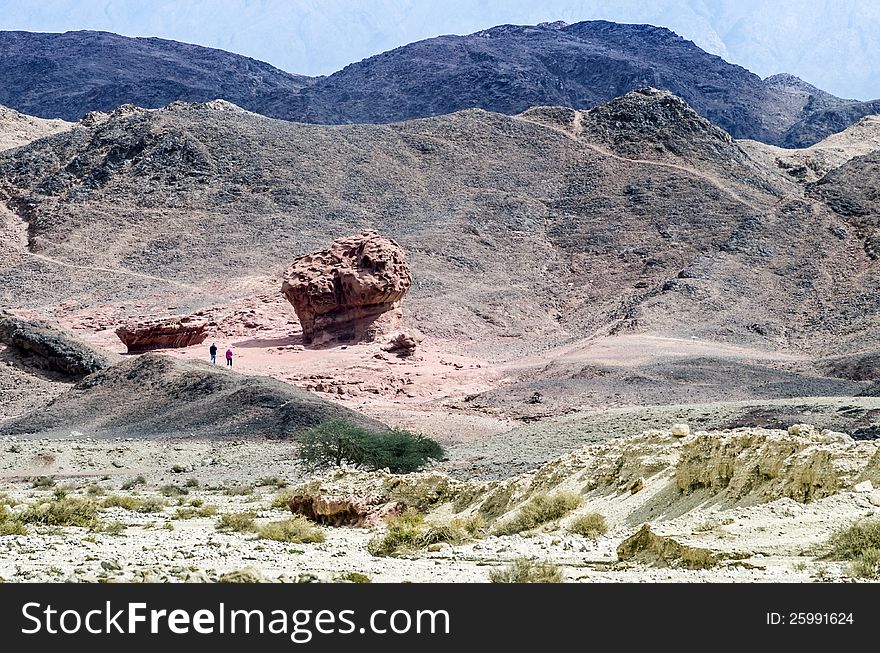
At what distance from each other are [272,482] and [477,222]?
43.3 metres

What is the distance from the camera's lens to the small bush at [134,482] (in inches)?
865

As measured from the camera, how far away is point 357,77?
495ft

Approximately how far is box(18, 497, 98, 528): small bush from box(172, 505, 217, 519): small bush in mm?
1437

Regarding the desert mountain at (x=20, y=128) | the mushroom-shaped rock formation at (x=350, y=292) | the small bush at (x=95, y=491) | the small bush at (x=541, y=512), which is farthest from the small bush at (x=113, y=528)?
the desert mountain at (x=20, y=128)

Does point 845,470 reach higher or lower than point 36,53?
lower

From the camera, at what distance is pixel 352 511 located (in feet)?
52.1

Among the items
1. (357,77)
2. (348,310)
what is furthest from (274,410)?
(357,77)

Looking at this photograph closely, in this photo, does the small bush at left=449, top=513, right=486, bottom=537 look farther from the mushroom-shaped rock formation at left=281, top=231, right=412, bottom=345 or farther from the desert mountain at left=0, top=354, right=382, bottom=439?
the mushroom-shaped rock formation at left=281, top=231, right=412, bottom=345

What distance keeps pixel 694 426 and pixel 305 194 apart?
45.2 meters

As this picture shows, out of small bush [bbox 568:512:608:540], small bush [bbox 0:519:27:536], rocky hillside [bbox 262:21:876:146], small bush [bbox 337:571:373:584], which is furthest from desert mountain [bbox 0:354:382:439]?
rocky hillside [bbox 262:21:876:146]

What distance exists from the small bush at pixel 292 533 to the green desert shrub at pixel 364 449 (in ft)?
29.8

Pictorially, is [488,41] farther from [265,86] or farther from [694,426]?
[694,426]

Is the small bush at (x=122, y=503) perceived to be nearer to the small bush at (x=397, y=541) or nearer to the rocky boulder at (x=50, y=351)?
the small bush at (x=397, y=541)

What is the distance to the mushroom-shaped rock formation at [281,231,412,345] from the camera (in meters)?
42.7
